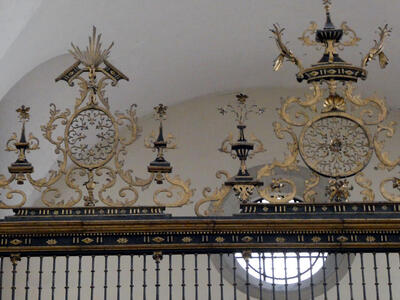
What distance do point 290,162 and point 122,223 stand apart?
66.0 inches

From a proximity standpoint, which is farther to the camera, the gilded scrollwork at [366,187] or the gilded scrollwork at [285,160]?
the gilded scrollwork at [285,160]

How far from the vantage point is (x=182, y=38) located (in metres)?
12.7

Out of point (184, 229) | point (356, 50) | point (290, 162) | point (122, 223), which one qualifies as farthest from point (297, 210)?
point (356, 50)

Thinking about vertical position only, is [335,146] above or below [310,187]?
above

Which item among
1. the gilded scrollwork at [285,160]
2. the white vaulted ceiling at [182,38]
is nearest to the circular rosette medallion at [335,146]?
the gilded scrollwork at [285,160]

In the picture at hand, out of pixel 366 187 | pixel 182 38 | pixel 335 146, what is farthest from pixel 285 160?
pixel 182 38

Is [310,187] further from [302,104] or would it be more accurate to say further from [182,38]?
[182,38]

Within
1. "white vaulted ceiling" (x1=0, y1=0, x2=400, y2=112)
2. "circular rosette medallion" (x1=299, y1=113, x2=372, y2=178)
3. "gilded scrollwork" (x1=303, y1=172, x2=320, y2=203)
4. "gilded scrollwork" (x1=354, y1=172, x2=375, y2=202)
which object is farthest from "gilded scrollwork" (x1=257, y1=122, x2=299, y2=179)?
"white vaulted ceiling" (x1=0, y1=0, x2=400, y2=112)

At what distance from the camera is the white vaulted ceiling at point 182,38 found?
36.7ft

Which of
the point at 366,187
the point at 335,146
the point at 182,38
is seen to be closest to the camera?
the point at 366,187

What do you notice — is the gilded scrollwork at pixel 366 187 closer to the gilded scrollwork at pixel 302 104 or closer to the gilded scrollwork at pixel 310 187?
the gilded scrollwork at pixel 310 187

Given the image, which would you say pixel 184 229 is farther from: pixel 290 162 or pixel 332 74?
pixel 332 74

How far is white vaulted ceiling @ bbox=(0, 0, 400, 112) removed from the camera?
441 inches

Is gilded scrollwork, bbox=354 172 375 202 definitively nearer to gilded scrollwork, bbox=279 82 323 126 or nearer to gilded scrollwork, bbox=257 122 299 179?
gilded scrollwork, bbox=257 122 299 179
